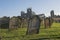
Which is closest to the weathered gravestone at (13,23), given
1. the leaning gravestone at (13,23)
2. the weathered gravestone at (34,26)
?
the leaning gravestone at (13,23)

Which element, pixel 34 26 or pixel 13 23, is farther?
pixel 13 23

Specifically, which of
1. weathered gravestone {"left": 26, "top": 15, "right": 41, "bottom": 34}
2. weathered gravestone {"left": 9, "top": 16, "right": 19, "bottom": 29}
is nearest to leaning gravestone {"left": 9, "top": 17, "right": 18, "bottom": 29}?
weathered gravestone {"left": 9, "top": 16, "right": 19, "bottom": 29}

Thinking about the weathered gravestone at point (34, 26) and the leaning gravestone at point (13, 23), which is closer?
the weathered gravestone at point (34, 26)

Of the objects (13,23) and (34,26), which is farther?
(13,23)

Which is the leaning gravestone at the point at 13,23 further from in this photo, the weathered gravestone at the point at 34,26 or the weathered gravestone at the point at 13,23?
the weathered gravestone at the point at 34,26

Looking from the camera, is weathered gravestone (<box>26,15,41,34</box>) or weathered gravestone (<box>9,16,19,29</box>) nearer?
weathered gravestone (<box>26,15,41,34</box>)

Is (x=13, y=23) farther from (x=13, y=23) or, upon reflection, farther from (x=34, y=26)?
(x=34, y=26)

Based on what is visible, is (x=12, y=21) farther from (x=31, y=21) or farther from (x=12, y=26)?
(x=31, y=21)

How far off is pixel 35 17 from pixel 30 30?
1919 mm

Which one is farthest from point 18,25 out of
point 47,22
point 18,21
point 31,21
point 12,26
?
point 31,21

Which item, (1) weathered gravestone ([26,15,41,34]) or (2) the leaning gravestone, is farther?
(2) the leaning gravestone

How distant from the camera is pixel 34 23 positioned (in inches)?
885

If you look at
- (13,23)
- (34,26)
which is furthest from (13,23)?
(34,26)

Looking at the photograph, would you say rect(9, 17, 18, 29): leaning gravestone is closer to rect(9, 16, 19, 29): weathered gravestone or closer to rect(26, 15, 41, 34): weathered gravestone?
rect(9, 16, 19, 29): weathered gravestone
